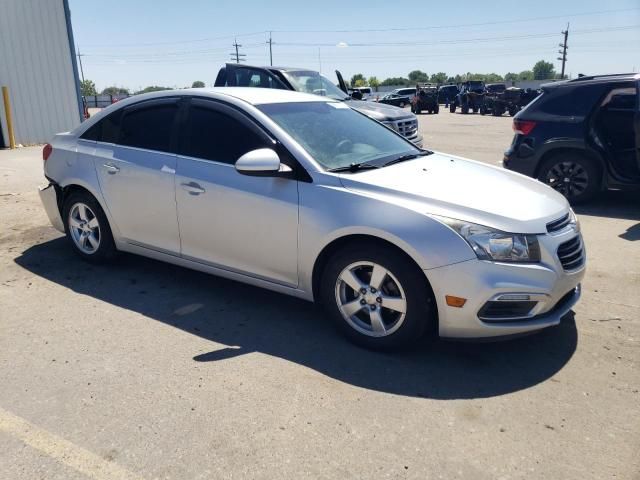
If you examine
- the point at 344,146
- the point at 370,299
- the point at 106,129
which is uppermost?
the point at 106,129

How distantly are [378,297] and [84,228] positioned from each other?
312 cm

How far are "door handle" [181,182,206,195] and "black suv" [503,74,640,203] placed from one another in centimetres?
511

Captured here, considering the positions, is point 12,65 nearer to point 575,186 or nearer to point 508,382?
point 575,186

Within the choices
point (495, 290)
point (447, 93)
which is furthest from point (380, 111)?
point (447, 93)

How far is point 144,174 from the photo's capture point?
441 centimetres

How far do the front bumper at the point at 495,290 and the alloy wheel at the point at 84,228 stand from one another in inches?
129

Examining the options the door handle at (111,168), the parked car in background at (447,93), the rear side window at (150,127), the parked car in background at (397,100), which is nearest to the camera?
the rear side window at (150,127)

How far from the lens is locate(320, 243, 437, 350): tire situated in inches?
129

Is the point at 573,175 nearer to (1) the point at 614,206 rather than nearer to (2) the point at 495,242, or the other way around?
(1) the point at 614,206

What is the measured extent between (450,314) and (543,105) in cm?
535

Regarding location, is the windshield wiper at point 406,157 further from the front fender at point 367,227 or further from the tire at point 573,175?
the tire at point 573,175

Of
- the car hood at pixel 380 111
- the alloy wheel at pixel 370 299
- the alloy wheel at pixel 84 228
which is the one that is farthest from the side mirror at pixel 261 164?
the car hood at pixel 380 111

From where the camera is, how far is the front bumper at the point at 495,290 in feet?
10.2

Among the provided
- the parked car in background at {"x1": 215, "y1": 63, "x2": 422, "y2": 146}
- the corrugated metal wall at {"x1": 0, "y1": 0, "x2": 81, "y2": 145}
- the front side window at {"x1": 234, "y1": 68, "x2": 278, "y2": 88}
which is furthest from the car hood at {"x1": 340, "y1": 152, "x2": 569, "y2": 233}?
the corrugated metal wall at {"x1": 0, "y1": 0, "x2": 81, "y2": 145}
